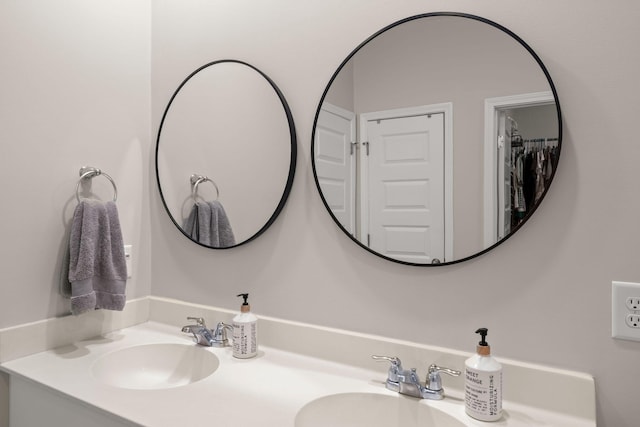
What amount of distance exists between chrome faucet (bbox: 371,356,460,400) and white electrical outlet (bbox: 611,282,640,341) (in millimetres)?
359

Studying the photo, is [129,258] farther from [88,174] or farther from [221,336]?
[221,336]

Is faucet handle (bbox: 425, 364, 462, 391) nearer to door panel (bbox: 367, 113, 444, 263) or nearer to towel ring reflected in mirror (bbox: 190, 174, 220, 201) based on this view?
door panel (bbox: 367, 113, 444, 263)

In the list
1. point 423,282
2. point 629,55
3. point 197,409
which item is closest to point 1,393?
point 197,409

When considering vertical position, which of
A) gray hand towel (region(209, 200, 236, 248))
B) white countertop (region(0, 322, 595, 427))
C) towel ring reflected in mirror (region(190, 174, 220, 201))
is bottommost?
white countertop (region(0, 322, 595, 427))

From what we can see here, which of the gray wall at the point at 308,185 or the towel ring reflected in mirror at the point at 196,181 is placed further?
the towel ring reflected in mirror at the point at 196,181

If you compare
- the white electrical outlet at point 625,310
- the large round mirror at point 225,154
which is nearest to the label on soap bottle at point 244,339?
the large round mirror at point 225,154

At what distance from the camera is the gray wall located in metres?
0.92

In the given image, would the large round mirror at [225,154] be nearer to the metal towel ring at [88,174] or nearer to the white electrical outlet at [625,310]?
the metal towel ring at [88,174]

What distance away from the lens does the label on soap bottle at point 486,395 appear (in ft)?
2.94

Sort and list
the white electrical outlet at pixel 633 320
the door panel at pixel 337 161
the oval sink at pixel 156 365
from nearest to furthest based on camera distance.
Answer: the white electrical outlet at pixel 633 320 < the door panel at pixel 337 161 < the oval sink at pixel 156 365

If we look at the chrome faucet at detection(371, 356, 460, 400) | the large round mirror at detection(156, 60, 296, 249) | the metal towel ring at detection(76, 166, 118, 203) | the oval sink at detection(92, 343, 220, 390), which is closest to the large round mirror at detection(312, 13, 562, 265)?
the large round mirror at detection(156, 60, 296, 249)

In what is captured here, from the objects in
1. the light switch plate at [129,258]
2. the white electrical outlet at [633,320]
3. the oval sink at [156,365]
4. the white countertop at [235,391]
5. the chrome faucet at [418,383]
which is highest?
the light switch plate at [129,258]

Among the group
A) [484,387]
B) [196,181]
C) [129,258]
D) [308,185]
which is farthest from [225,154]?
[484,387]

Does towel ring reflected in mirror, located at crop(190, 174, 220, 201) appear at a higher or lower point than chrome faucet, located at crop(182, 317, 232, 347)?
higher
